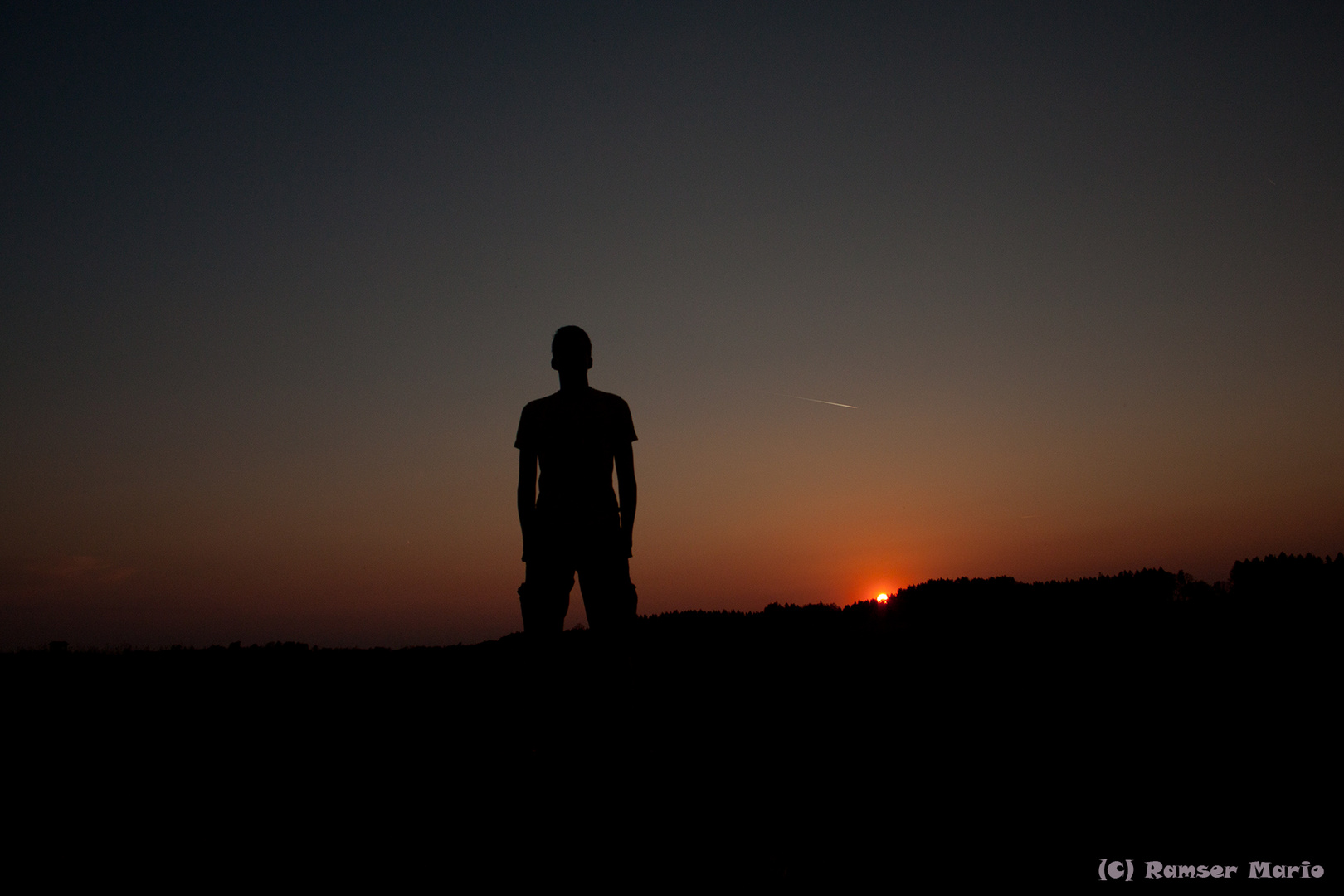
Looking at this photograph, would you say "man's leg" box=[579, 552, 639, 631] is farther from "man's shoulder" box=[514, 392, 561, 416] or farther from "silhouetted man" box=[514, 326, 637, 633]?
"man's shoulder" box=[514, 392, 561, 416]

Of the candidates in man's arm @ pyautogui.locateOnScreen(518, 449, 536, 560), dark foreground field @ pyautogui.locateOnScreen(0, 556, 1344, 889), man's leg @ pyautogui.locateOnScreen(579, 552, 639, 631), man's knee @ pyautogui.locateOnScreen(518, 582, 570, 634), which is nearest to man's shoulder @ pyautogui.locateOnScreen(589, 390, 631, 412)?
man's arm @ pyautogui.locateOnScreen(518, 449, 536, 560)

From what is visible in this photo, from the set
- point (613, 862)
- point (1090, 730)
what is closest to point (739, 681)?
point (1090, 730)

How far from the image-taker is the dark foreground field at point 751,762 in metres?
3.30

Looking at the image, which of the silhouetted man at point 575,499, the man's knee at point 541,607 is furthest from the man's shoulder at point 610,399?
the man's knee at point 541,607

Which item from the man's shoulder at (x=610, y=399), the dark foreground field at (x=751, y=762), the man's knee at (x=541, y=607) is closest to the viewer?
the dark foreground field at (x=751, y=762)

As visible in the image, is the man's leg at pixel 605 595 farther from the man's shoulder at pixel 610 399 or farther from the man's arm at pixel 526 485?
the man's shoulder at pixel 610 399

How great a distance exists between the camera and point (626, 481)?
552cm

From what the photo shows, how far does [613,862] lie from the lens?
130 inches

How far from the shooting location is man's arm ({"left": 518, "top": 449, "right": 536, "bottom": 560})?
534 cm

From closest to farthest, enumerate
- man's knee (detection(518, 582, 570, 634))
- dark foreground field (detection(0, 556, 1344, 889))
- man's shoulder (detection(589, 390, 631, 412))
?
dark foreground field (detection(0, 556, 1344, 889)) → man's knee (detection(518, 582, 570, 634)) → man's shoulder (detection(589, 390, 631, 412))

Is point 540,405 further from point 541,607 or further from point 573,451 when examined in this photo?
point 541,607

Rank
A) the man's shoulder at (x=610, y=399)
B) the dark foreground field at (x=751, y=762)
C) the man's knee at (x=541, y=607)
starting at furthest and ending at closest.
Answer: the man's shoulder at (x=610, y=399) < the man's knee at (x=541, y=607) < the dark foreground field at (x=751, y=762)

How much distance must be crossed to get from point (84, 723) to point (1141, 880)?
7491 millimetres

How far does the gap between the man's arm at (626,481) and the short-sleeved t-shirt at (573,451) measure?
75 millimetres
